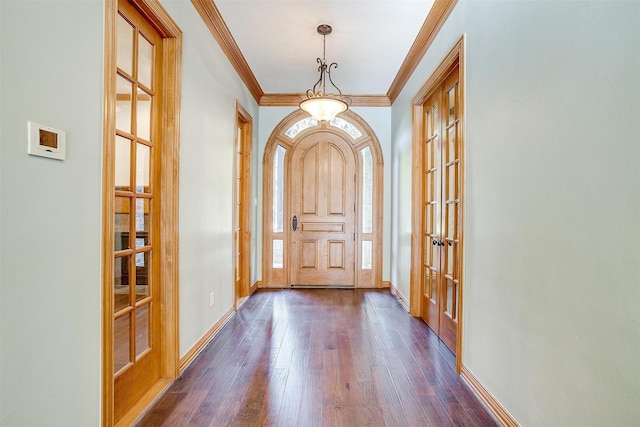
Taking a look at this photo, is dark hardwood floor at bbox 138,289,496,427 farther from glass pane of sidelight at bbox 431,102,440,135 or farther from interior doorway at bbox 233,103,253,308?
glass pane of sidelight at bbox 431,102,440,135

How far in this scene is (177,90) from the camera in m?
2.33

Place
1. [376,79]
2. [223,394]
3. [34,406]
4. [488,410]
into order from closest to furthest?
[34,406] < [488,410] < [223,394] < [376,79]

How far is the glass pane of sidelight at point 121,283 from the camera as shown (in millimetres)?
1824

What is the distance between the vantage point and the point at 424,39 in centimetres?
322

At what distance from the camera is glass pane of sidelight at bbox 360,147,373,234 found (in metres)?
5.16

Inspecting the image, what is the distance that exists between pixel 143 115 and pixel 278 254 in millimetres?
3305

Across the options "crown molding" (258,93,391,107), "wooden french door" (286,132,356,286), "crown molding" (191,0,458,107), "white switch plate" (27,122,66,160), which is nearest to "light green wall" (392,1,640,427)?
"crown molding" (191,0,458,107)

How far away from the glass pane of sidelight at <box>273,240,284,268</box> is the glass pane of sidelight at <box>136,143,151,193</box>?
306cm

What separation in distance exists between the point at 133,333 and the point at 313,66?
3272 millimetres

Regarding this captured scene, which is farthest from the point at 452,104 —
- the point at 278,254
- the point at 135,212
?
the point at 278,254

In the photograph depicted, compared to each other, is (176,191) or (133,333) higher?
(176,191)

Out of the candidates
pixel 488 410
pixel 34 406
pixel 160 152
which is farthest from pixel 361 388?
pixel 160 152

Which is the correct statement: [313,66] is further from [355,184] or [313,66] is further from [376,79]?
[355,184]

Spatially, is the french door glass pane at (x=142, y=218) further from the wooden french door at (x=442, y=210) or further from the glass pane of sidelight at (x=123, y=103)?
the wooden french door at (x=442, y=210)
